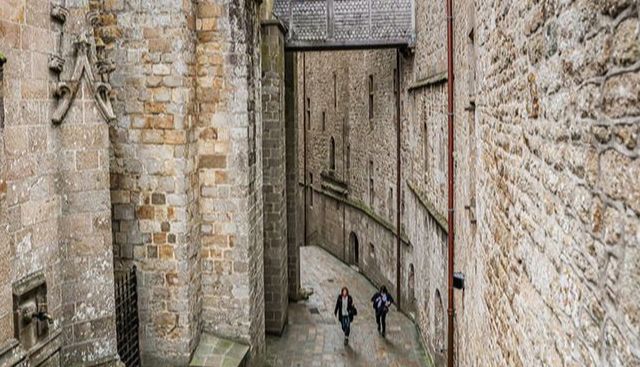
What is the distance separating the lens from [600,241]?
8.24ft

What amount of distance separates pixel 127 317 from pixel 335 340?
7355 mm

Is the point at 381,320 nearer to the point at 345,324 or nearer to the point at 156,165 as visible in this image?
the point at 345,324

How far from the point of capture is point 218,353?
895 centimetres

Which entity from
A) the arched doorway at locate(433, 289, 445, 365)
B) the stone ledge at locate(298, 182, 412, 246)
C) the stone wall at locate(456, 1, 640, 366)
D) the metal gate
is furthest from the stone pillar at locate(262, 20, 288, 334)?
the stone wall at locate(456, 1, 640, 366)

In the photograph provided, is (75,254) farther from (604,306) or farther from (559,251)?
(604,306)

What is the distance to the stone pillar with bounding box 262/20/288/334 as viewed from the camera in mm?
13906

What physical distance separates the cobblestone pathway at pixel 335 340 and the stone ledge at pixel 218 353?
4027 mm

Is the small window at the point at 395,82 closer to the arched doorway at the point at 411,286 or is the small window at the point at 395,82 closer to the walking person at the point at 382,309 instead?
the arched doorway at the point at 411,286

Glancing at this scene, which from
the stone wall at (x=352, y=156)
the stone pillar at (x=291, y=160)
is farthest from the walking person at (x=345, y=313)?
the stone wall at (x=352, y=156)

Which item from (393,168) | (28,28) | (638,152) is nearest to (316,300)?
(393,168)

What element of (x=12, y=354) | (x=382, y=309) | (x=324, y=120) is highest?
(x=324, y=120)

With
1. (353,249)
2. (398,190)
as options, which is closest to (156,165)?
(398,190)

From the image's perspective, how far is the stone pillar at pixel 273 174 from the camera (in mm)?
13906

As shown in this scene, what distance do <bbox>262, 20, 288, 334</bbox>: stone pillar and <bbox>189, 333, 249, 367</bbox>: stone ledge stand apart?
17.3ft
